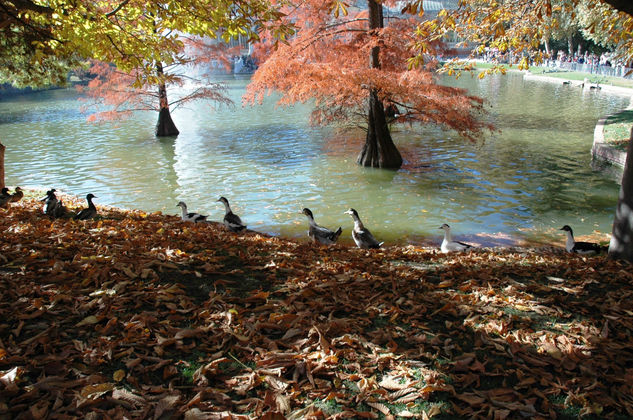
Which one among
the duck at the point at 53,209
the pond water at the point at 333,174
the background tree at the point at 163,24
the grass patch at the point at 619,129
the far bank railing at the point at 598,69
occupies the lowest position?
the pond water at the point at 333,174

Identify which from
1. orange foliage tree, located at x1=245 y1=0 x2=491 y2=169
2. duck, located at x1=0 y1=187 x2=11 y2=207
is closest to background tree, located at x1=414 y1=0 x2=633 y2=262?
orange foliage tree, located at x1=245 y1=0 x2=491 y2=169

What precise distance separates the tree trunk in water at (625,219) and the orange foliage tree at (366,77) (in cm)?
691

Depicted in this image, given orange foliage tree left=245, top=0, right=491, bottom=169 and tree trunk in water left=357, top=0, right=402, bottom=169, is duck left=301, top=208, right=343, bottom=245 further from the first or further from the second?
tree trunk in water left=357, top=0, right=402, bottom=169

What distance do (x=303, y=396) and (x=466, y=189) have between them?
483 inches

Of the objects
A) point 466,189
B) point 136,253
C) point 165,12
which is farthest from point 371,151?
point 136,253

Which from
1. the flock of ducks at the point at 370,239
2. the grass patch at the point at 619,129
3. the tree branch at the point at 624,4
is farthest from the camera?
the grass patch at the point at 619,129

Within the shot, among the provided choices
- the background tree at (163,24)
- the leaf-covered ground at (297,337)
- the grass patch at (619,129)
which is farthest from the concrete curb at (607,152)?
the background tree at (163,24)

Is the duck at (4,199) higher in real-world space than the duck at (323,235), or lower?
higher

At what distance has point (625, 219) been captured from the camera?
689 centimetres

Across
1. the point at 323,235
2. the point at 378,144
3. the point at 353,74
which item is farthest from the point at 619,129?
the point at 323,235

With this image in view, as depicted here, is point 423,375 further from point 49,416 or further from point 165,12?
point 165,12

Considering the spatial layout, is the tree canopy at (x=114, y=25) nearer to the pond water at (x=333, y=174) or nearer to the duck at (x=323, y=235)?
the duck at (x=323, y=235)

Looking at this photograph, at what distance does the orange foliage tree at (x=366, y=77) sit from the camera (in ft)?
46.7

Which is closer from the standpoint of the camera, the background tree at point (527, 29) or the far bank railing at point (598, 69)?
the background tree at point (527, 29)
